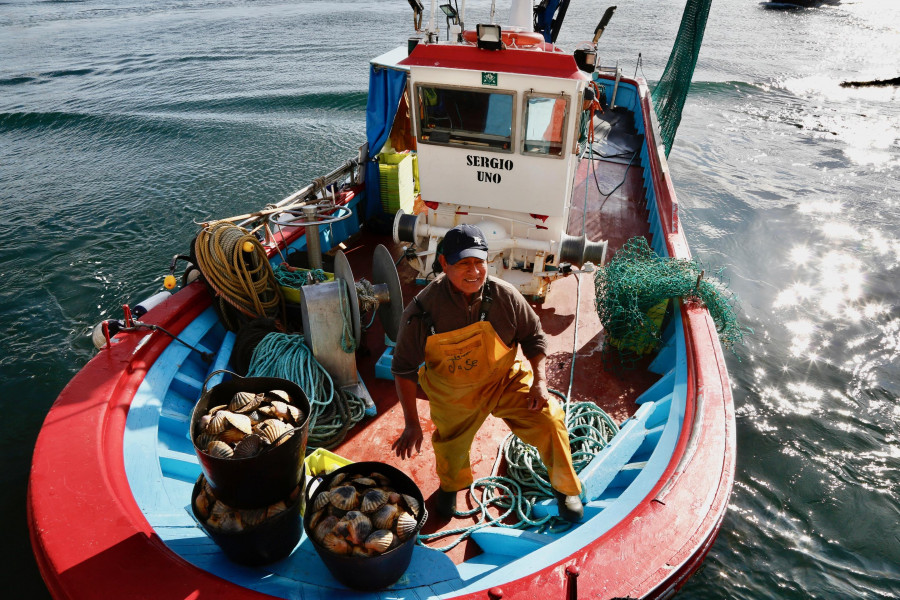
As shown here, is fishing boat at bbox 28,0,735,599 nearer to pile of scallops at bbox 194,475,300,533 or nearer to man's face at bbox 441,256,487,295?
pile of scallops at bbox 194,475,300,533

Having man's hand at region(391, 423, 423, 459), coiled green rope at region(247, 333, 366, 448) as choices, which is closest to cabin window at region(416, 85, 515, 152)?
coiled green rope at region(247, 333, 366, 448)

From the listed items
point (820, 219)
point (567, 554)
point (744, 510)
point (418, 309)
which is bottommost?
point (744, 510)

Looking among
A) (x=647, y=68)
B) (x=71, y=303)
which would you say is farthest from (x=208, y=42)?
(x=71, y=303)

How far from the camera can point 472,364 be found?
269 cm

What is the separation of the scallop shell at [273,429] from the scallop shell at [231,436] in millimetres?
84

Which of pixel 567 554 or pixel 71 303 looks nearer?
pixel 567 554

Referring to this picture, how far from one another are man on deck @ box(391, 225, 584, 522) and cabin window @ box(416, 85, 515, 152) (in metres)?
2.28

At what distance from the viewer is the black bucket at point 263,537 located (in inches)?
86.7

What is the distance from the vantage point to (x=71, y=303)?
7770 mm

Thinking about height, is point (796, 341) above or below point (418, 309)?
below

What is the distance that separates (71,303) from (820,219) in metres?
12.7

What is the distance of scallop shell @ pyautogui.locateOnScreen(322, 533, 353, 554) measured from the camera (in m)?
2.17

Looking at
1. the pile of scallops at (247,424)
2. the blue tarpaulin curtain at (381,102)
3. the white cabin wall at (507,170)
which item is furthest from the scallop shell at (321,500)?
the blue tarpaulin curtain at (381,102)

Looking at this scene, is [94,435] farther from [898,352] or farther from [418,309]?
[898,352]
